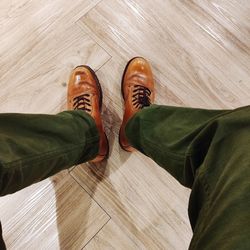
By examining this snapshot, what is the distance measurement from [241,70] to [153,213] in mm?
508

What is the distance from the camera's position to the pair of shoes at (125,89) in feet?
3.16

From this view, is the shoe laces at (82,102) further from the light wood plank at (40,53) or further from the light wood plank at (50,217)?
the light wood plank at (50,217)

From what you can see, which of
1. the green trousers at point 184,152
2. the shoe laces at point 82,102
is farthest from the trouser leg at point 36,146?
the shoe laces at point 82,102

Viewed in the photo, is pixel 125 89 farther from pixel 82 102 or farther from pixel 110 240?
pixel 110 240

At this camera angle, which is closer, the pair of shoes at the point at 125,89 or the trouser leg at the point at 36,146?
the trouser leg at the point at 36,146

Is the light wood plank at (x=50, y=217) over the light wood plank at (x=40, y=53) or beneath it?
beneath

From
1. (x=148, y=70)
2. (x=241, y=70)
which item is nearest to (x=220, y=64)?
(x=241, y=70)

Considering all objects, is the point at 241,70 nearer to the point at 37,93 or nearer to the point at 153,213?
the point at 153,213

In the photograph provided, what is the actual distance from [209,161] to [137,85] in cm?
53

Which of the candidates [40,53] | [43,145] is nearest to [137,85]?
[40,53]

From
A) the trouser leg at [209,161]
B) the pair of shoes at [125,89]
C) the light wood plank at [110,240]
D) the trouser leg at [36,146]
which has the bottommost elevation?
the light wood plank at [110,240]

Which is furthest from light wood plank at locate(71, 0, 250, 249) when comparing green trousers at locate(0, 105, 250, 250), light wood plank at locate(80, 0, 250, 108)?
green trousers at locate(0, 105, 250, 250)

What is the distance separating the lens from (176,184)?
93 cm

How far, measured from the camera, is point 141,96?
3.21ft
